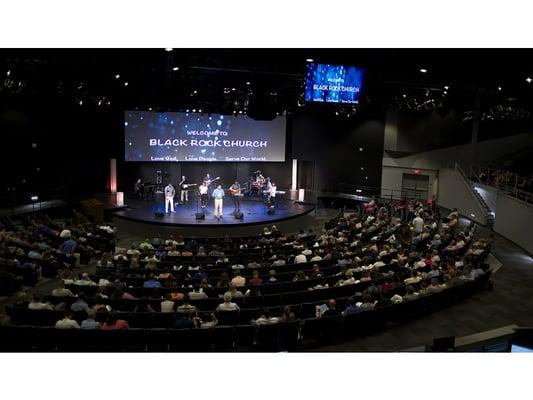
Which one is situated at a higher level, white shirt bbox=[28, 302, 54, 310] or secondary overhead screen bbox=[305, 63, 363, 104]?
secondary overhead screen bbox=[305, 63, 363, 104]

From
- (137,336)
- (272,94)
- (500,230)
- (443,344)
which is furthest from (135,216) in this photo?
(443,344)

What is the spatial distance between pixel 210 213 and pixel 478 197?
37.0ft

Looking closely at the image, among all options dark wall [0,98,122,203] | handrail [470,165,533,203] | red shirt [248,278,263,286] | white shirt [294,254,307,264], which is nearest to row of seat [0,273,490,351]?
red shirt [248,278,263,286]

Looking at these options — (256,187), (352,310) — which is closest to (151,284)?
(352,310)

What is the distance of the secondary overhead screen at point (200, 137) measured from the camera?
2219 centimetres

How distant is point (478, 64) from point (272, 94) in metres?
7.02

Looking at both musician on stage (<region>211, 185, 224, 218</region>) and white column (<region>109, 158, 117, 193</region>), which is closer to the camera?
musician on stage (<region>211, 185, 224, 218</region>)

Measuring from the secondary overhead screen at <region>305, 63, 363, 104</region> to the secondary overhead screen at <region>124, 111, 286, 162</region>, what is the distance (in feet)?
34.7

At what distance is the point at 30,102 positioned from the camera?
20203 mm

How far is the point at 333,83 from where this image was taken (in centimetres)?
1359

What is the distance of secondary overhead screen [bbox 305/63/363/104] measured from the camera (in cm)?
1331

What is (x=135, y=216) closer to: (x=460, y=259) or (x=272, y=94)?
(x=272, y=94)

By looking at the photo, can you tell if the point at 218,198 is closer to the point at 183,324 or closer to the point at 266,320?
the point at 266,320

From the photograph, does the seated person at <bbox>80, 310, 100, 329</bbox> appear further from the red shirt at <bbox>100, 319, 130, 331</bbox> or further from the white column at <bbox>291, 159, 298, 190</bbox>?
the white column at <bbox>291, 159, 298, 190</bbox>
